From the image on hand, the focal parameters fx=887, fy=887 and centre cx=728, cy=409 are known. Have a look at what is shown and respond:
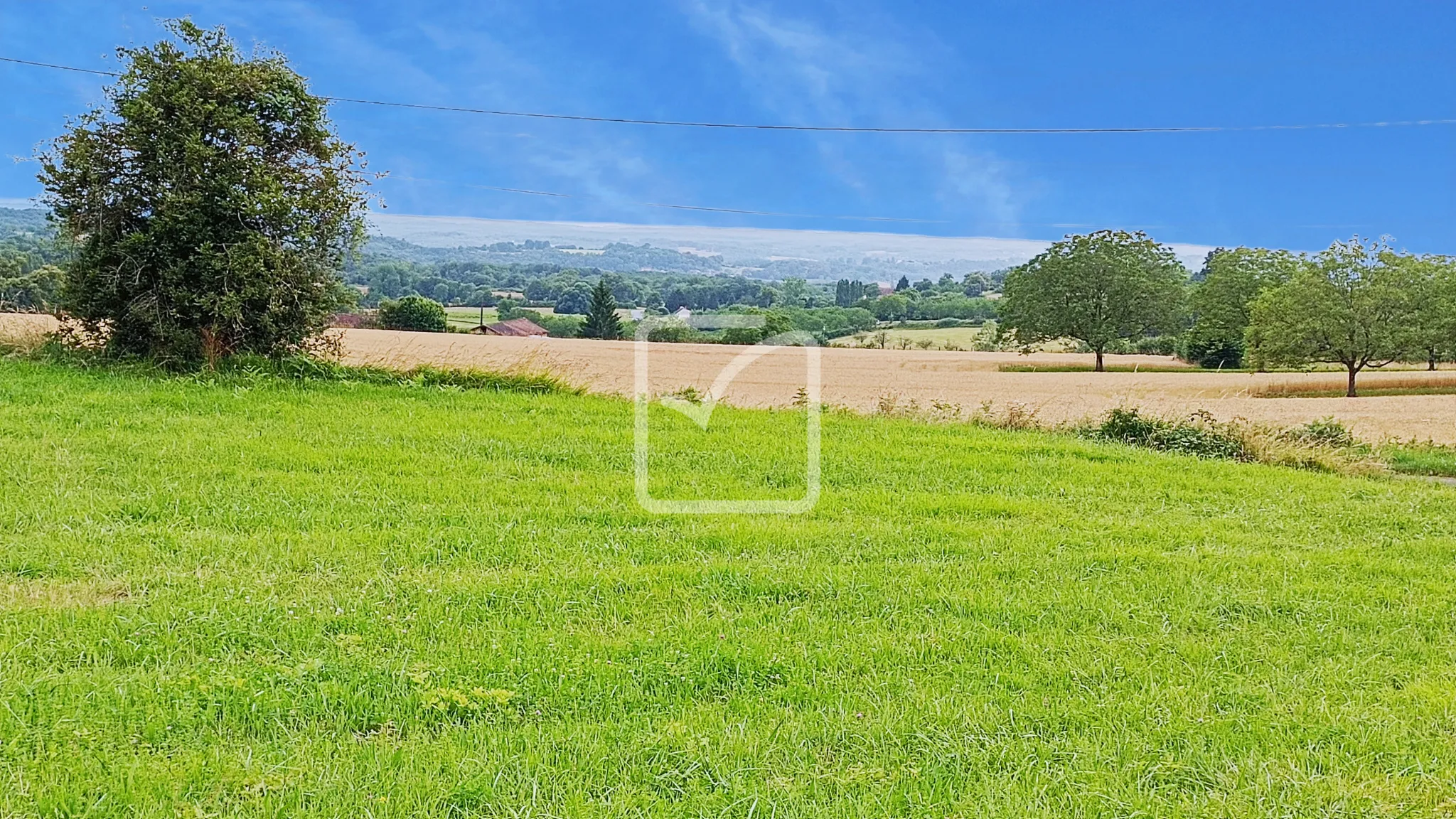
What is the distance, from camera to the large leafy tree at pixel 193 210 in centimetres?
1078

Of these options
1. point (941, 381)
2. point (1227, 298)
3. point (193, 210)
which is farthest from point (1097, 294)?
point (193, 210)

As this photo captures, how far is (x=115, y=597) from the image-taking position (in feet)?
A: 12.2

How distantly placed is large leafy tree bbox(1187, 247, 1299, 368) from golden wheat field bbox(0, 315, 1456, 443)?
1.87 m

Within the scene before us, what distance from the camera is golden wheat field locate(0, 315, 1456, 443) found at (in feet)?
42.7

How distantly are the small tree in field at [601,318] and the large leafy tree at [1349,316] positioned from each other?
22.7m

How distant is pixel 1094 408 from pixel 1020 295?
28883 millimetres

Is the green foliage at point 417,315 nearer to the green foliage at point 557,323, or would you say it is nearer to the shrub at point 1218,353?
the green foliage at point 557,323

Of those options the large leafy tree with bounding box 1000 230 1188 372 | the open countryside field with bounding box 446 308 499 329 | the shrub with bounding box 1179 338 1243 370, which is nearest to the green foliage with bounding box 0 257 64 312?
the open countryside field with bounding box 446 308 499 329

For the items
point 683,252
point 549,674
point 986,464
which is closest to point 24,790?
point 549,674

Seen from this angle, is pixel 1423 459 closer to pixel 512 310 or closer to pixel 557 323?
pixel 512 310

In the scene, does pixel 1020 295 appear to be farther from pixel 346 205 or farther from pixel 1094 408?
pixel 346 205

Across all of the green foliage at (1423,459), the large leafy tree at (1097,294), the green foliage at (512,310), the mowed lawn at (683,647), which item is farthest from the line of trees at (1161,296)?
the mowed lawn at (683,647)

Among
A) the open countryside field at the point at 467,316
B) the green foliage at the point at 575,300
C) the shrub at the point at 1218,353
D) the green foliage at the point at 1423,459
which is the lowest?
the green foliage at the point at 1423,459

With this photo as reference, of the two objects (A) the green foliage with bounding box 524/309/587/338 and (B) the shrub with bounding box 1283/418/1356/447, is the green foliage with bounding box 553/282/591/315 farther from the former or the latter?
(B) the shrub with bounding box 1283/418/1356/447
